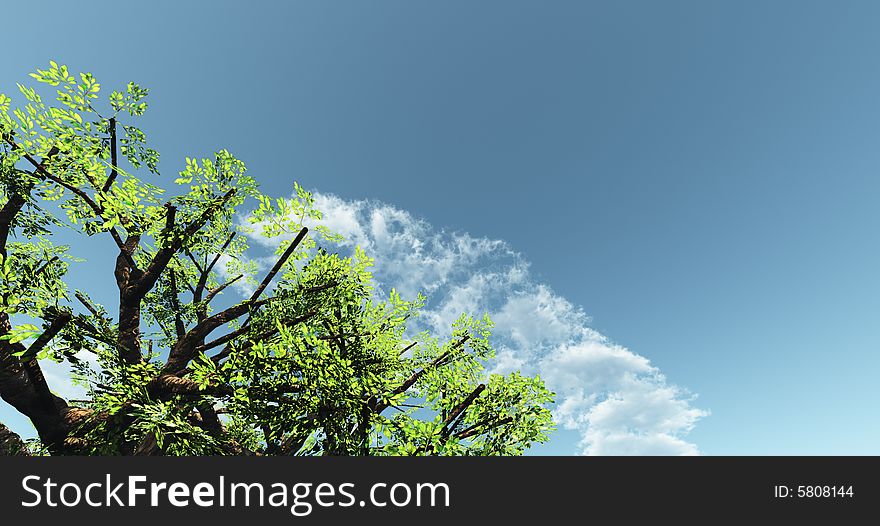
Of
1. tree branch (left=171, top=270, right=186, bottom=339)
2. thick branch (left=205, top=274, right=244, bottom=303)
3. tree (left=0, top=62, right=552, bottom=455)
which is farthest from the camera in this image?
thick branch (left=205, top=274, right=244, bottom=303)

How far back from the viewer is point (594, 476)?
6.10m

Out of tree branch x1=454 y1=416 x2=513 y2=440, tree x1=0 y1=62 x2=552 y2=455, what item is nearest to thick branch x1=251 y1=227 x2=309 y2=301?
tree x1=0 y1=62 x2=552 y2=455

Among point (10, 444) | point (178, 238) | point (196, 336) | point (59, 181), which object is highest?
point (59, 181)

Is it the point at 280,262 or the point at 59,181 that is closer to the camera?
the point at 59,181

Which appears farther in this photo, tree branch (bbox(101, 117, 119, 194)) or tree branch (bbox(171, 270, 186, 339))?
tree branch (bbox(171, 270, 186, 339))

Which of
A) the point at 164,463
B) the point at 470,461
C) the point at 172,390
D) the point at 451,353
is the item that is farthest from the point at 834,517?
the point at 172,390

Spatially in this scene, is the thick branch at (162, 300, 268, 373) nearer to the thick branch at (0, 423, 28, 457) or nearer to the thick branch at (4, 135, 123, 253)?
the thick branch at (0, 423, 28, 457)

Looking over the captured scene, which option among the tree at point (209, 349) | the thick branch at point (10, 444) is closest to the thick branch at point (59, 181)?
the tree at point (209, 349)

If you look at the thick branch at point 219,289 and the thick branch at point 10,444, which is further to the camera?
the thick branch at point 219,289

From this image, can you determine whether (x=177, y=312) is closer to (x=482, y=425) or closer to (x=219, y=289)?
(x=219, y=289)

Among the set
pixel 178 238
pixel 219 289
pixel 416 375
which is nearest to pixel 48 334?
pixel 178 238

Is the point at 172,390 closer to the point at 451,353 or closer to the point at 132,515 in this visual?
the point at 132,515

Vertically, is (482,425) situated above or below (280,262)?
below

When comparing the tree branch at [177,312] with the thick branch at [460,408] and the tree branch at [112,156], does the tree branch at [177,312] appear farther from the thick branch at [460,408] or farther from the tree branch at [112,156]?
the thick branch at [460,408]
